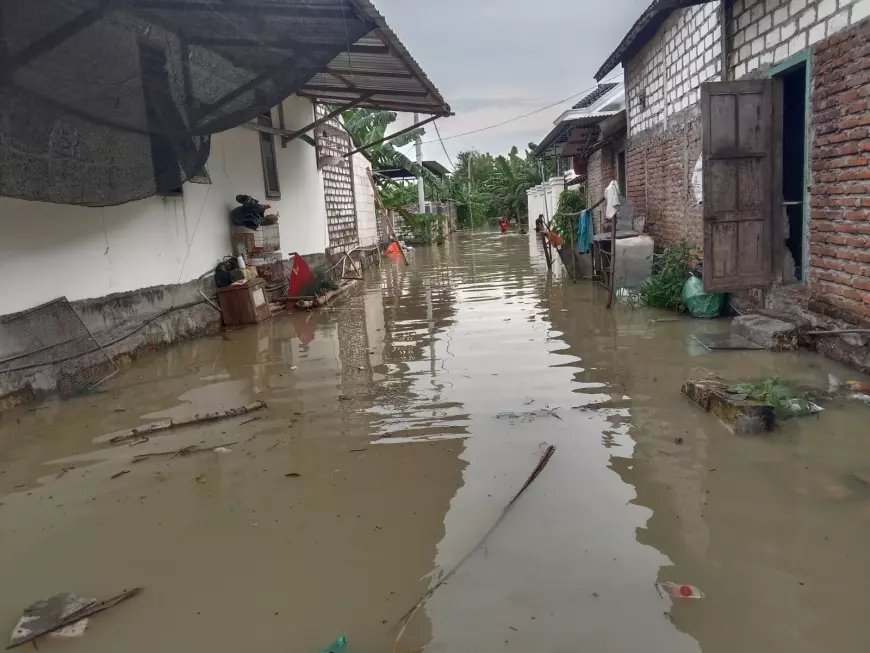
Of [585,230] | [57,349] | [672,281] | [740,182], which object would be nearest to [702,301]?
[672,281]

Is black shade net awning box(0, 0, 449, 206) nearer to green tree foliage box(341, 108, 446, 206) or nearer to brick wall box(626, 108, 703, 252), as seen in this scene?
brick wall box(626, 108, 703, 252)

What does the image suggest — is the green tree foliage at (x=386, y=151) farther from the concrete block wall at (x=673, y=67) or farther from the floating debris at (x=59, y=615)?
the floating debris at (x=59, y=615)

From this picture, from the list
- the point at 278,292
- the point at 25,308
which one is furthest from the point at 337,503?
the point at 278,292

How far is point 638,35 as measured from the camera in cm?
1060

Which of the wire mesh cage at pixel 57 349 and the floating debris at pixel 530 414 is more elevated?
the wire mesh cage at pixel 57 349

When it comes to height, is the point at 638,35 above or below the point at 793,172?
above

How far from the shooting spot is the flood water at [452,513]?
8.06ft

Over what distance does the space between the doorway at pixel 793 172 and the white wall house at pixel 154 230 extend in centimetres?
711

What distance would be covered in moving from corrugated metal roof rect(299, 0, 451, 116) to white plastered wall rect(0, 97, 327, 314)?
1.48 meters

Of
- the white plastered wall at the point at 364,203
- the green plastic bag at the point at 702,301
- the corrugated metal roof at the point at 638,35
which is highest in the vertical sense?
the corrugated metal roof at the point at 638,35

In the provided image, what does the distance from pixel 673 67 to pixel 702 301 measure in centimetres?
404

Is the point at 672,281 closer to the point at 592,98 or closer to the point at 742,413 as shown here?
the point at 742,413

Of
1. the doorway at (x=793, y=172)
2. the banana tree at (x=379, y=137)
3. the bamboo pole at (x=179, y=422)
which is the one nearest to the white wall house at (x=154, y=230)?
the bamboo pole at (x=179, y=422)

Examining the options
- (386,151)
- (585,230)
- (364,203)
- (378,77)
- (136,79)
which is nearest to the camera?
(136,79)
